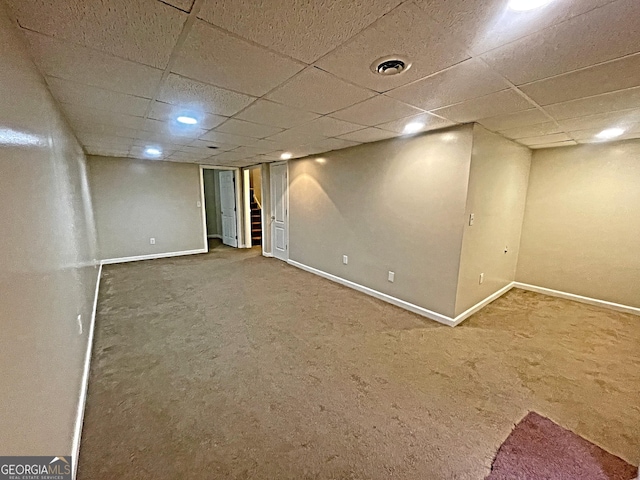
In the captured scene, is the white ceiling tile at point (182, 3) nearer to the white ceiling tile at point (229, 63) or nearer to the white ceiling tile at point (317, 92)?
the white ceiling tile at point (229, 63)

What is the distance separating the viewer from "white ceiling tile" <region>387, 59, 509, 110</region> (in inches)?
62.7

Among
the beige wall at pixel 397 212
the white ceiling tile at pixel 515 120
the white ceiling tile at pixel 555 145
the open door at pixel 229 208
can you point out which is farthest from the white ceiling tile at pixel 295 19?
the open door at pixel 229 208

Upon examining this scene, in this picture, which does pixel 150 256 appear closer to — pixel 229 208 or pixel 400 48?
pixel 229 208

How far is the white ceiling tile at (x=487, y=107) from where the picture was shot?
1998mm

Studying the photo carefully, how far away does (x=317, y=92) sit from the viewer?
1.93 metres

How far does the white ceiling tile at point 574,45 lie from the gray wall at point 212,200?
8.10 meters

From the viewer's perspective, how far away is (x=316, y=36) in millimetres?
1274

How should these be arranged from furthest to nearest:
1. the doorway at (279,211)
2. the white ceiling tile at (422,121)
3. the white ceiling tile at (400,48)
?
the doorway at (279,211), the white ceiling tile at (422,121), the white ceiling tile at (400,48)

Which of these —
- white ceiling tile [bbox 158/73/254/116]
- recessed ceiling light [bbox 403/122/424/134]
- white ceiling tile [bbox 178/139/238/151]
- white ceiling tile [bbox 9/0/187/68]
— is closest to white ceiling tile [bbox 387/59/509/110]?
recessed ceiling light [bbox 403/122/424/134]

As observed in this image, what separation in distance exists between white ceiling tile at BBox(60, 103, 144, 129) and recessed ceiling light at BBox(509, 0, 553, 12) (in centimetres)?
288

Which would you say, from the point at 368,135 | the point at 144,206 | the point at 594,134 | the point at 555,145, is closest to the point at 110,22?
the point at 368,135

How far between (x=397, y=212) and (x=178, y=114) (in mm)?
2598

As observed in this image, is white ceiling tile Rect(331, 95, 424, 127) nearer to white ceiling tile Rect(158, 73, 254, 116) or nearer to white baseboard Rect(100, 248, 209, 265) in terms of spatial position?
white ceiling tile Rect(158, 73, 254, 116)

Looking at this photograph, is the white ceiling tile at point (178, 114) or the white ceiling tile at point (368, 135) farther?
the white ceiling tile at point (368, 135)
